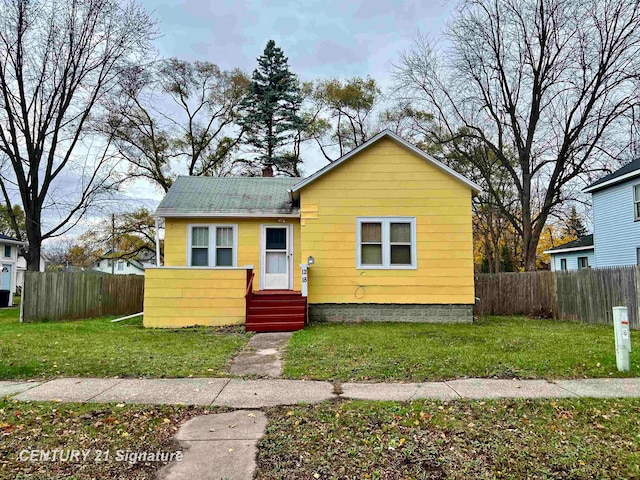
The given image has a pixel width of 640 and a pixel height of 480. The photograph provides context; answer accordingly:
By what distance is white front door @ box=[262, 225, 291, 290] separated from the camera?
1281 centimetres

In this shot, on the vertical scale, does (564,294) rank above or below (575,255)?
below

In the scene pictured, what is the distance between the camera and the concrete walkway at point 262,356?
20.9 feet

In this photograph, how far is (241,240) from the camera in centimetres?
1287

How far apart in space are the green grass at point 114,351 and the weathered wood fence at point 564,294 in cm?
987

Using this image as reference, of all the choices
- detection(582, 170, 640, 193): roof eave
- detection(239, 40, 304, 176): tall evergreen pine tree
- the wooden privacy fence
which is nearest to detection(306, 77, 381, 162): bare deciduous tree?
detection(239, 40, 304, 176): tall evergreen pine tree

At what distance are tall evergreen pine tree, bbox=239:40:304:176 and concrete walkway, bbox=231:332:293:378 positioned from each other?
1968 centimetres

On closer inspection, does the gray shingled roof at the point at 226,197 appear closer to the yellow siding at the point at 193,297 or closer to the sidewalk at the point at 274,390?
the yellow siding at the point at 193,297

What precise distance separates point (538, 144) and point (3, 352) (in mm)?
23530

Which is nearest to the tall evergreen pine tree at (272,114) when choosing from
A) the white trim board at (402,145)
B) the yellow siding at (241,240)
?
the yellow siding at (241,240)

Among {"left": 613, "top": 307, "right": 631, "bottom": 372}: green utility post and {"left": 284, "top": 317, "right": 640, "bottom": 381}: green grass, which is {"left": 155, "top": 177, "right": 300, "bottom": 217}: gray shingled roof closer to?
{"left": 284, "top": 317, "right": 640, "bottom": 381}: green grass

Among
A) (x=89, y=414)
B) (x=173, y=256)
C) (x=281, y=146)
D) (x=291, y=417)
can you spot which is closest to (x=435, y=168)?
(x=173, y=256)

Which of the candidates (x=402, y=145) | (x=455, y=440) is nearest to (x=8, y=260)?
(x=402, y=145)

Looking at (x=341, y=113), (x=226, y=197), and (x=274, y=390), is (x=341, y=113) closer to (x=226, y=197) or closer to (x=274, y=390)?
(x=226, y=197)

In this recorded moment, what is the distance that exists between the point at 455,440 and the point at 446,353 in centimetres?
369
